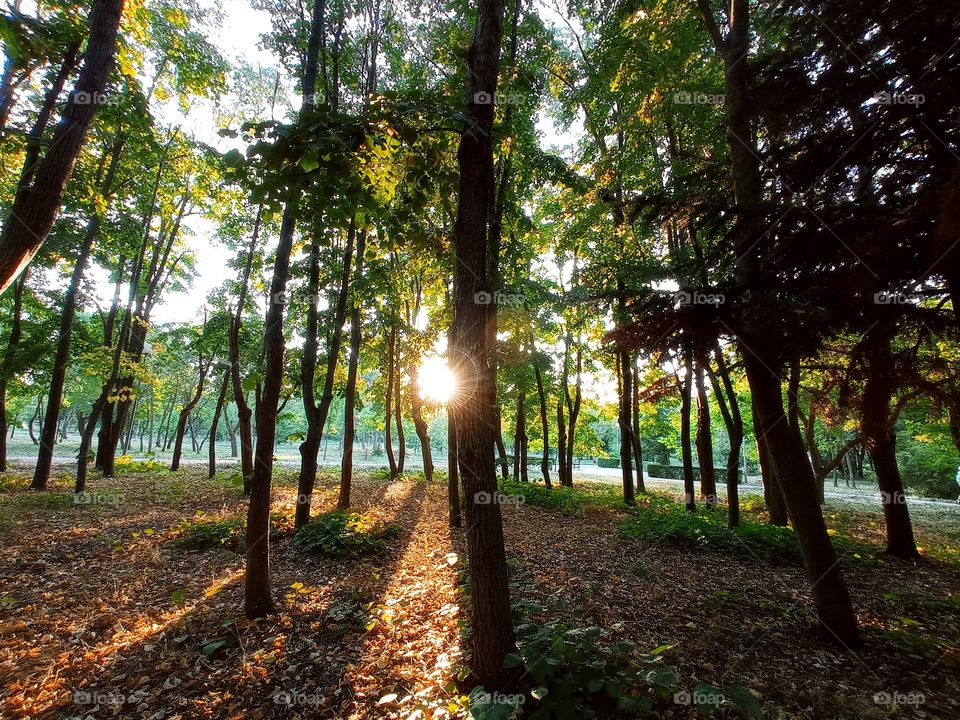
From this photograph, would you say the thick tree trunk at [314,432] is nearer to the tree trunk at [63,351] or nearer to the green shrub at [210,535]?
the green shrub at [210,535]

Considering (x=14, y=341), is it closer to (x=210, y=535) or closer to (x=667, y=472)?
(x=210, y=535)

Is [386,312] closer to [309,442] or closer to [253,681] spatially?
[309,442]

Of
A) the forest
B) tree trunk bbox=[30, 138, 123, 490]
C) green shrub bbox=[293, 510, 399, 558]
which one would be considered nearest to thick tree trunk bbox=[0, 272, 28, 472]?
tree trunk bbox=[30, 138, 123, 490]

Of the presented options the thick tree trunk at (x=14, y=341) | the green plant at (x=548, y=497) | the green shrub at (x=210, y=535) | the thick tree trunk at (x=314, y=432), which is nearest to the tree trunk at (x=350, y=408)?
the thick tree trunk at (x=314, y=432)

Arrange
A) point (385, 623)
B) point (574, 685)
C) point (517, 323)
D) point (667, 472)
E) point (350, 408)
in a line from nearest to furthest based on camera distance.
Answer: point (574, 685) → point (385, 623) → point (517, 323) → point (350, 408) → point (667, 472)

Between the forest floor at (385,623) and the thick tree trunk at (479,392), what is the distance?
0.59m

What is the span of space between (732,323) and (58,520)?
13597 mm

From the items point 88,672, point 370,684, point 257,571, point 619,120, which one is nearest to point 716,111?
point 619,120

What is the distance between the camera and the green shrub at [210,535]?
7.72 metres

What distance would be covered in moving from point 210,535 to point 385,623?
518 centimetres

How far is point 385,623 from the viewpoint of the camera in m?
4.93

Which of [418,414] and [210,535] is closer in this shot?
[210,535]

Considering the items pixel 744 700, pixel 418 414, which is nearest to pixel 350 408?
pixel 418 414

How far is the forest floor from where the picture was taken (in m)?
3.51
